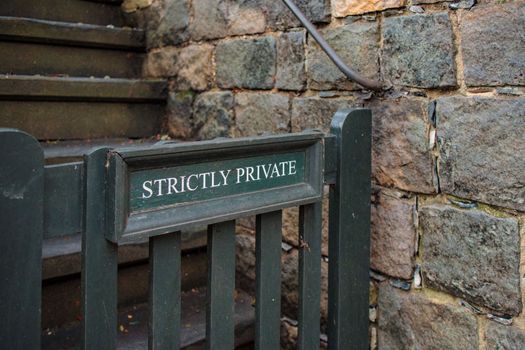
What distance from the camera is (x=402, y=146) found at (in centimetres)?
163

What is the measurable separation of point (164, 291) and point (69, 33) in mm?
1892

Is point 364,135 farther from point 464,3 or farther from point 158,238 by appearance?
point 158,238

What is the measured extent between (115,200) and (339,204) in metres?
0.76

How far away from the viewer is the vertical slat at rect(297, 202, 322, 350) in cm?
153

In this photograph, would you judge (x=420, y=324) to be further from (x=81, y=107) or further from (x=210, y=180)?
(x=81, y=107)

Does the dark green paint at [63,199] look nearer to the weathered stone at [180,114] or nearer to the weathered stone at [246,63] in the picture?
the weathered stone at [246,63]

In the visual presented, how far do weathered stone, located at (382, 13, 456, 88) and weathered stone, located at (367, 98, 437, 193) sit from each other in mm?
79

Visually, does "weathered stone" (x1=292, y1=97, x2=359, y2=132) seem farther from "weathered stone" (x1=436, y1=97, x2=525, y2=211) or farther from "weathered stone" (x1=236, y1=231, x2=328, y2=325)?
"weathered stone" (x1=236, y1=231, x2=328, y2=325)

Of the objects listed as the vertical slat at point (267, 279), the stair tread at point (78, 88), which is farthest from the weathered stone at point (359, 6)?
the stair tread at point (78, 88)

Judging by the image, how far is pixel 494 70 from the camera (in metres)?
1.39

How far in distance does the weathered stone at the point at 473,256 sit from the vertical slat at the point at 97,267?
3.17 feet

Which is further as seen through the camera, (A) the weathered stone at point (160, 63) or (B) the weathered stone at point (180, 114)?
(A) the weathered stone at point (160, 63)

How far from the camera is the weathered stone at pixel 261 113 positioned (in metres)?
2.07

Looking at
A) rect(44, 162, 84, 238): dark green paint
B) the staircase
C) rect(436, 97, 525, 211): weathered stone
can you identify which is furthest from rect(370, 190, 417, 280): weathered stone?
rect(44, 162, 84, 238): dark green paint
